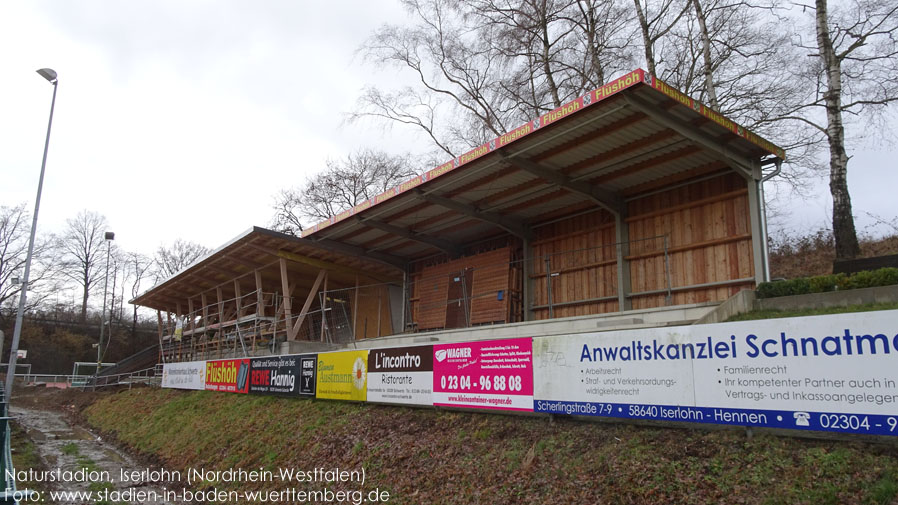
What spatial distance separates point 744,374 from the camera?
580 centimetres

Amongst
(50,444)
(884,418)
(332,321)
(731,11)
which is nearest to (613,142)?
(884,418)

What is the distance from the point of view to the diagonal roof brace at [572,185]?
12.3 meters

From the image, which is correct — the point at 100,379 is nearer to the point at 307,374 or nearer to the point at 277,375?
the point at 277,375

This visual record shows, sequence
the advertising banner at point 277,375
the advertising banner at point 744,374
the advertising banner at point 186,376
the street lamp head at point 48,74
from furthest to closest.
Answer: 1. the advertising banner at point 186,376
2. the street lamp head at point 48,74
3. the advertising banner at point 277,375
4. the advertising banner at point 744,374

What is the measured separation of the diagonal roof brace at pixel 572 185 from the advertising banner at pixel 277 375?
703 centimetres

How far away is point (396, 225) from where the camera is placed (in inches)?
688

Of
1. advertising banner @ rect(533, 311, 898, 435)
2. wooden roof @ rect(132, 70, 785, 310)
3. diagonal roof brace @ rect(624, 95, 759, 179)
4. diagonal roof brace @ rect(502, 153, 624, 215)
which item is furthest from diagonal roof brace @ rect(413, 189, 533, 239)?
advertising banner @ rect(533, 311, 898, 435)

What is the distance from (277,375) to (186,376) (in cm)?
858

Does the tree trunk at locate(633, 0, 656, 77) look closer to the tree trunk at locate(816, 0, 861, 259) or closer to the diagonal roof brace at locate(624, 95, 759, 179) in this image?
the tree trunk at locate(816, 0, 861, 259)

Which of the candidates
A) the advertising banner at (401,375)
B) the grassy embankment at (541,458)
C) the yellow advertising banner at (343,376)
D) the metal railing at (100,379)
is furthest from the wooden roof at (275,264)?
the advertising banner at (401,375)

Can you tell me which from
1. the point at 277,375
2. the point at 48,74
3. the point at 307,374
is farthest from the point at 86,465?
the point at 48,74

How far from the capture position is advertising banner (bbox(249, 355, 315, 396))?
1414 centimetres

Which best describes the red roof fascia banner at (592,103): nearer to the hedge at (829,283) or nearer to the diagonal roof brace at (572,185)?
the diagonal roof brace at (572,185)

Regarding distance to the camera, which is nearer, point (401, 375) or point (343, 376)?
point (401, 375)
